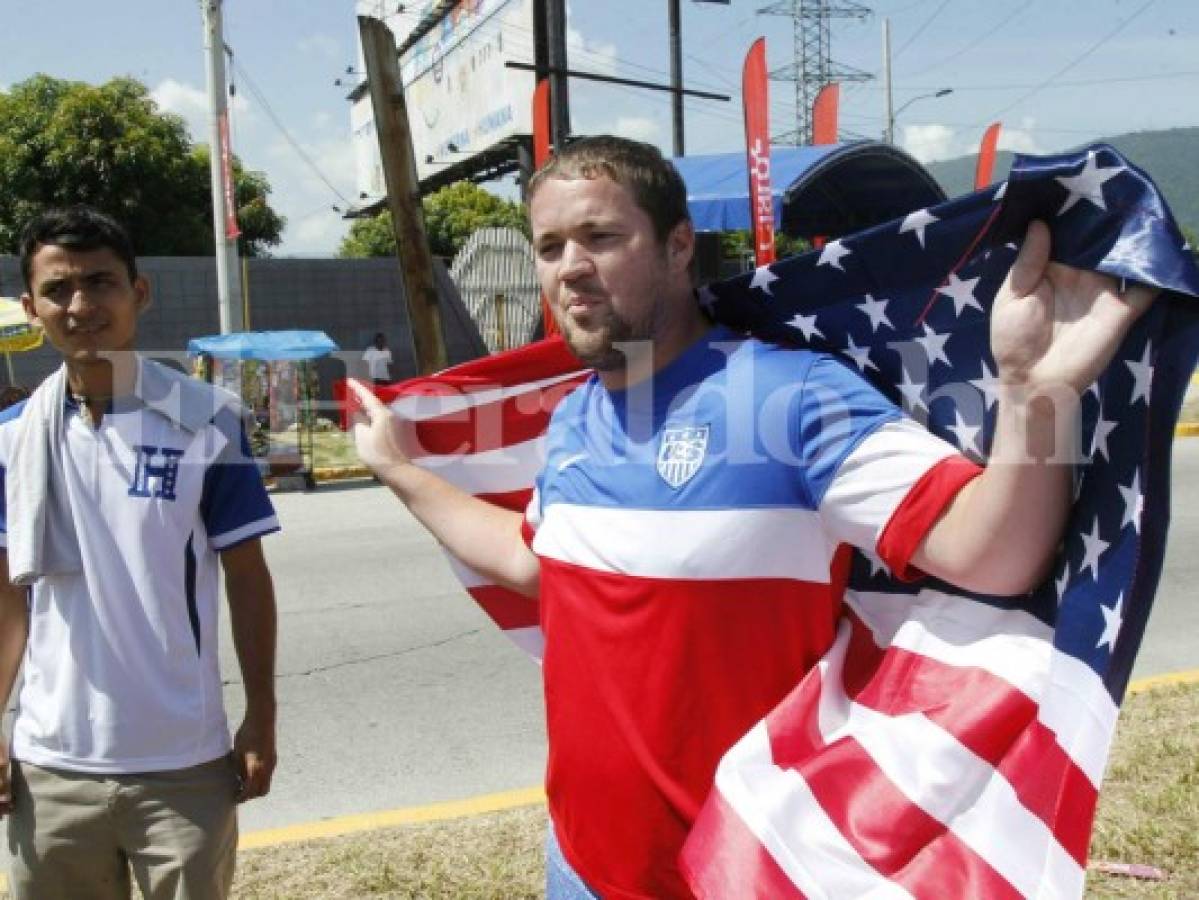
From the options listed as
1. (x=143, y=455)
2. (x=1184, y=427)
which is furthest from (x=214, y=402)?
(x=1184, y=427)

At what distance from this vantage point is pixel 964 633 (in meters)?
1.82

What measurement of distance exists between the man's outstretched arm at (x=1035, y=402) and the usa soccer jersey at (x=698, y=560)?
98 mm

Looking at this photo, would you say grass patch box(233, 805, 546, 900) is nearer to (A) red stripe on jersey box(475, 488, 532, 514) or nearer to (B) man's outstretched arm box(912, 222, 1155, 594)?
(A) red stripe on jersey box(475, 488, 532, 514)

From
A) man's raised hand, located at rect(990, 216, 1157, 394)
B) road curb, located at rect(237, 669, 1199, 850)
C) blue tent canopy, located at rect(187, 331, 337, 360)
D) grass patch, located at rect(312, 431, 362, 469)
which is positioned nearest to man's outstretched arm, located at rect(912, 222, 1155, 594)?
man's raised hand, located at rect(990, 216, 1157, 394)

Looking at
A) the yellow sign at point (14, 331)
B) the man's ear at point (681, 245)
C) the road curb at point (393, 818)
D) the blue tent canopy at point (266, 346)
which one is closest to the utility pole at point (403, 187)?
the man's ear at point (681, 245)

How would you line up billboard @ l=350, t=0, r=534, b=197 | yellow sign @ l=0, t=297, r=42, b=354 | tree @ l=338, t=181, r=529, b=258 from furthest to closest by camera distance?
tree @ l=338, t=181, r=529, b=258 → billboard @ l=350, t=0, r=534, b=197 → yellow sign @ l=0, t=297, r=42, b=354

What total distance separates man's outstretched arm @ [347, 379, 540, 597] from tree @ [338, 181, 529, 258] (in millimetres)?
34889

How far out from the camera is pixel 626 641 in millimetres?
1921

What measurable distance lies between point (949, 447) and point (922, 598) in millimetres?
246

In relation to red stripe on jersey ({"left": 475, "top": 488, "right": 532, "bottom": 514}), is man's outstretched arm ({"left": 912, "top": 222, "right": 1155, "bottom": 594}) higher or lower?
higher

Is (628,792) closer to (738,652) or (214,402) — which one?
(738,652)

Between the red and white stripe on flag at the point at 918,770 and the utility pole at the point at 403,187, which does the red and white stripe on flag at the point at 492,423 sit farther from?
the red and white stripe on flag at the point at 918,770

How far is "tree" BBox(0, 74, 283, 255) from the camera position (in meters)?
23.8

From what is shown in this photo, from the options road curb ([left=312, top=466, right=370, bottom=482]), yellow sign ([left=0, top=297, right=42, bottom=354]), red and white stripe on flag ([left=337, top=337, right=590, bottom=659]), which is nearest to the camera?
red and white stripe on flag ([left=337, top=337, right=590, bottom=659])
